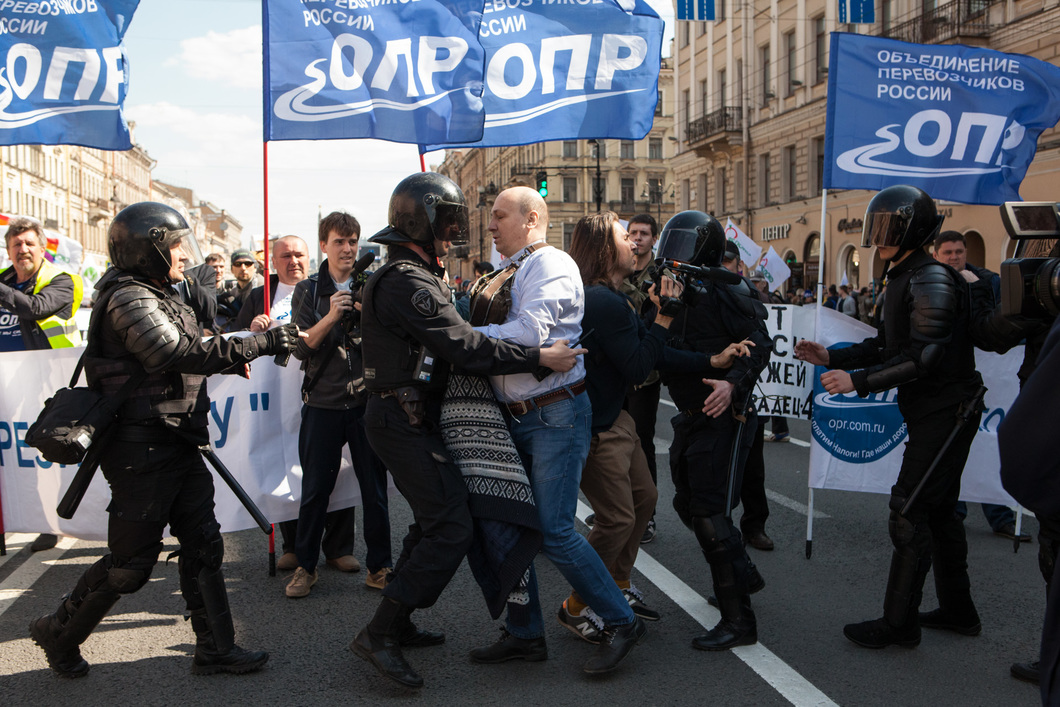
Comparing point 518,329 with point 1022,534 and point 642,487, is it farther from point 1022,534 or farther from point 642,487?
point 1022,534

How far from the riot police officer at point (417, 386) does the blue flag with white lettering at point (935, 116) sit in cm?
335

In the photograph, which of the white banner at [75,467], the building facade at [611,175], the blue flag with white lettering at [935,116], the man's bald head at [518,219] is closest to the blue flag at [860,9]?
the blue flag with white lettering at [935,116]

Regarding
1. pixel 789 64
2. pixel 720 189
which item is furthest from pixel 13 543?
pixel 720 189

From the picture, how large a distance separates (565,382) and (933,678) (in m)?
1.96

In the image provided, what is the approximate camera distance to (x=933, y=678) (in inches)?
147

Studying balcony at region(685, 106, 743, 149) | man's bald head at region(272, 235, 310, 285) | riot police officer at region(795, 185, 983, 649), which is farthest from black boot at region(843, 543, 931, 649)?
balcony at region(685, 106, 743, 149)

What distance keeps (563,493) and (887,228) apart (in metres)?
1.99

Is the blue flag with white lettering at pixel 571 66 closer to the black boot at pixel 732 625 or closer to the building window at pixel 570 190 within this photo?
the black boot at pixel 732 625

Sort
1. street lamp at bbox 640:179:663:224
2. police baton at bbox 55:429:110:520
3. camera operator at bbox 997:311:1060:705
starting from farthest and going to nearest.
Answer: street lamp at bbox 640:179:663:224, police baton at bbox 55:429:110:520, camera operator at bbox 997:311:1060:705

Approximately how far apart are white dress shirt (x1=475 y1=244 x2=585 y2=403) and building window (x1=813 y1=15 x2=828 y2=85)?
32.1 m

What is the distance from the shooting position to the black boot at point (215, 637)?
377 centimetres

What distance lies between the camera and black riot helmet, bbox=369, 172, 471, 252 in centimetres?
370

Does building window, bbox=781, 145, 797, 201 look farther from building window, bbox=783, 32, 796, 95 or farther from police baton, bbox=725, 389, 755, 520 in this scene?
police baton, bbox=725, 389, 755, 520

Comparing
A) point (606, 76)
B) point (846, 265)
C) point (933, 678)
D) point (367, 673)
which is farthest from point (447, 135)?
point (846, 265)
